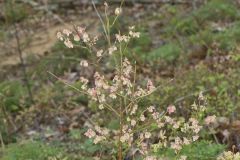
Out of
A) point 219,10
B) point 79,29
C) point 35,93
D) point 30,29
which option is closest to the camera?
point 79,29

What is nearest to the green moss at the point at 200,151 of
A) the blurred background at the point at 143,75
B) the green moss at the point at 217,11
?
the blurred background at the point at 143,75

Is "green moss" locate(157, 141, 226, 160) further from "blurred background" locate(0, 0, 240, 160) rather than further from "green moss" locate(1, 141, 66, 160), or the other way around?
"green moss" locate(1, 141, 66, 160)

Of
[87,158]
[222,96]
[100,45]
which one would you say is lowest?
[87,158]

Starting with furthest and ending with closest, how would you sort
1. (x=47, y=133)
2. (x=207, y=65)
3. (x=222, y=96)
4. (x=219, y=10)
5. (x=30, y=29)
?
(x=30, y=29), (x=219, y=10), (x=207, y=65), (x=47, y=133), (x=222, y=96)

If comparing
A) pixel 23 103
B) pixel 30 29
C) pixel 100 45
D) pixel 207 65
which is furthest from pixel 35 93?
pixel 30 29

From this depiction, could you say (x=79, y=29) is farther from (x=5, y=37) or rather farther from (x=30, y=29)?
(x=30, y=29)

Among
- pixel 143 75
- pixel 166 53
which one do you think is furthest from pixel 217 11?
pixel 143 75

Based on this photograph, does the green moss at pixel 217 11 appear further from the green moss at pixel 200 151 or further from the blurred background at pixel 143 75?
the green moss at pixel 200 151

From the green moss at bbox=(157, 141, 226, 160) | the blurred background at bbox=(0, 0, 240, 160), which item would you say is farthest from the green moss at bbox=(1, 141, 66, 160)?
the green moss at bbox=(157, 141, 226, 160)

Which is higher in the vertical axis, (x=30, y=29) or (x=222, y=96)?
(x=30, y=29)
